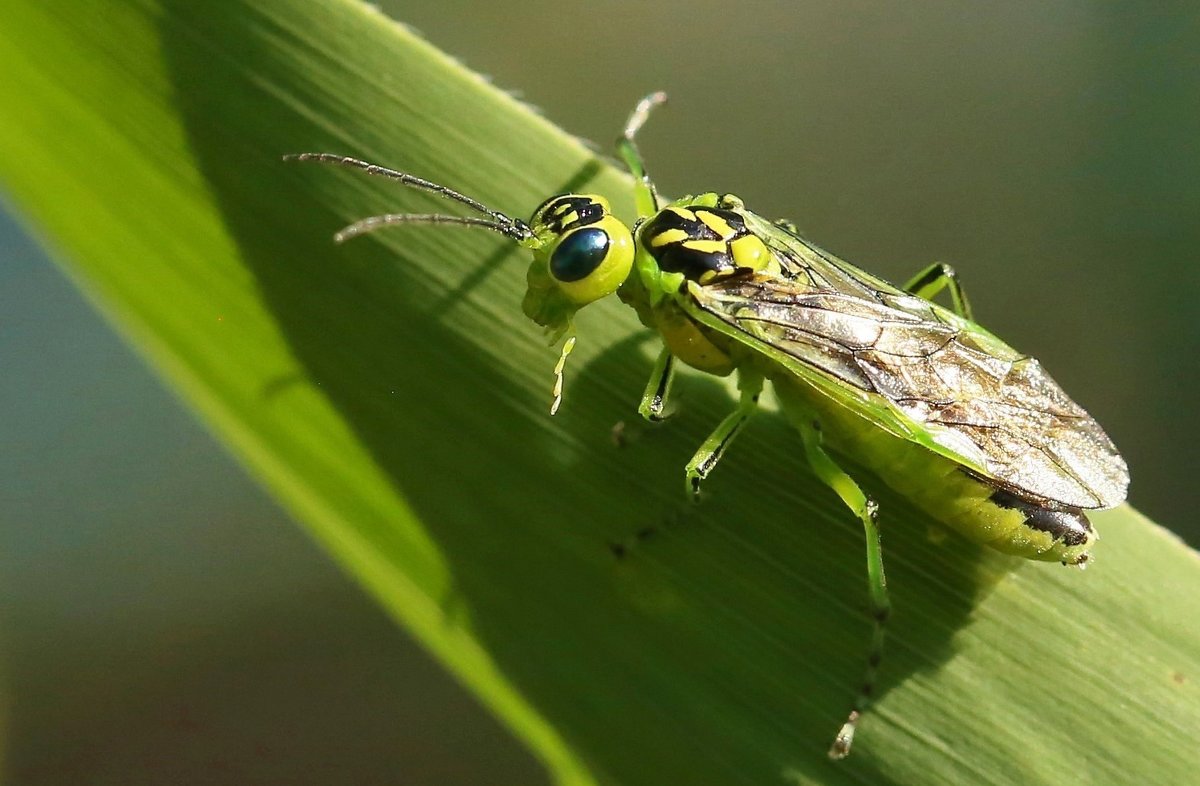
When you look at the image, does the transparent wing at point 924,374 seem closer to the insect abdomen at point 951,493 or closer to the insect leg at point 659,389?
the insect abdomen at point 951,493

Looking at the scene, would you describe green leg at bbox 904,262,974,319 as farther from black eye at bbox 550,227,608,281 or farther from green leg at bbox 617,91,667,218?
black eye at bbox 550,227,608,281

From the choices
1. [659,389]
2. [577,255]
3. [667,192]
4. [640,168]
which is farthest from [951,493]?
[667,192]

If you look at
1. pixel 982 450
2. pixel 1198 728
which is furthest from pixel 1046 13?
pixel 1198 728

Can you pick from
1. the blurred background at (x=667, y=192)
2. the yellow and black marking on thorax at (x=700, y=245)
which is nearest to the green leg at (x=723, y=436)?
the yellow and black marking on thorax at (x=700, y=245)

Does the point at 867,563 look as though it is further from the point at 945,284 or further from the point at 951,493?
the point at 945,284

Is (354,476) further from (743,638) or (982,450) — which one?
(982,450)

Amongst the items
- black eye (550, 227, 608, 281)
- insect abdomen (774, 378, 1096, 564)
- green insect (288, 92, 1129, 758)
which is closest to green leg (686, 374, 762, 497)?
green insect (288, 92, 1129, 758)
